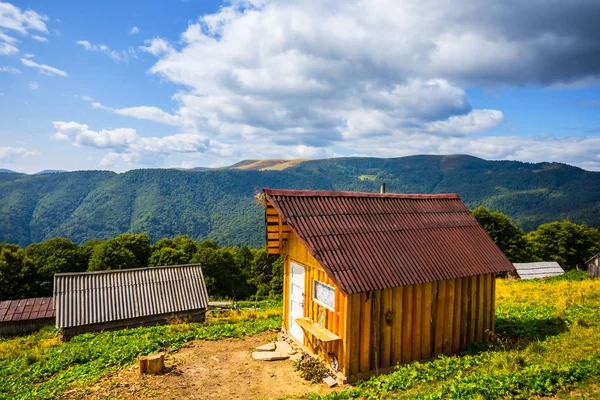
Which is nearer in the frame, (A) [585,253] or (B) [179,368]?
(B) [179,368]

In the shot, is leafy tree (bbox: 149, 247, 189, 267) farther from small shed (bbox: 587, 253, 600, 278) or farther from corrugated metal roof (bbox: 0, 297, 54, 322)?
small shed (bbox: 587, 253, 600, 278)

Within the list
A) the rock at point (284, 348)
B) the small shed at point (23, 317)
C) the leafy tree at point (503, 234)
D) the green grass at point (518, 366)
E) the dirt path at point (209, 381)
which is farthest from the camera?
the leafy tree at point (503, 234)

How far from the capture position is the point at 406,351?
10.2m

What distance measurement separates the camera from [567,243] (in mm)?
62188

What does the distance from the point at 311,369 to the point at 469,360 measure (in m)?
4.29

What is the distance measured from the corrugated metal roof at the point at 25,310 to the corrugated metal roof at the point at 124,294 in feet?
49.9

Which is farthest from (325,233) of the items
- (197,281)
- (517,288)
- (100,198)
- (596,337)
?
(100,198)

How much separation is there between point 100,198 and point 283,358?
710 feet

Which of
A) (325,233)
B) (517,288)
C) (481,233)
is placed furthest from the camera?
(517,288)

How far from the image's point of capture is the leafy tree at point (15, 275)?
148 ft

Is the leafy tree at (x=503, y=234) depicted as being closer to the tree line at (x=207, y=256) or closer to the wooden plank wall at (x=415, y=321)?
the tree line at (x=207, y=256)

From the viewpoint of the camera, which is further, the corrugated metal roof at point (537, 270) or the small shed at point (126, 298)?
the corrugated metal roof at point (537, 270)

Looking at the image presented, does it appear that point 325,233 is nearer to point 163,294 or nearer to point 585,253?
point 163,294

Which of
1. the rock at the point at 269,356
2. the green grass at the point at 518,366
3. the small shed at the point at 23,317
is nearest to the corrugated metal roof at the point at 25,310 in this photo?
the small shed at the point at 23,317
